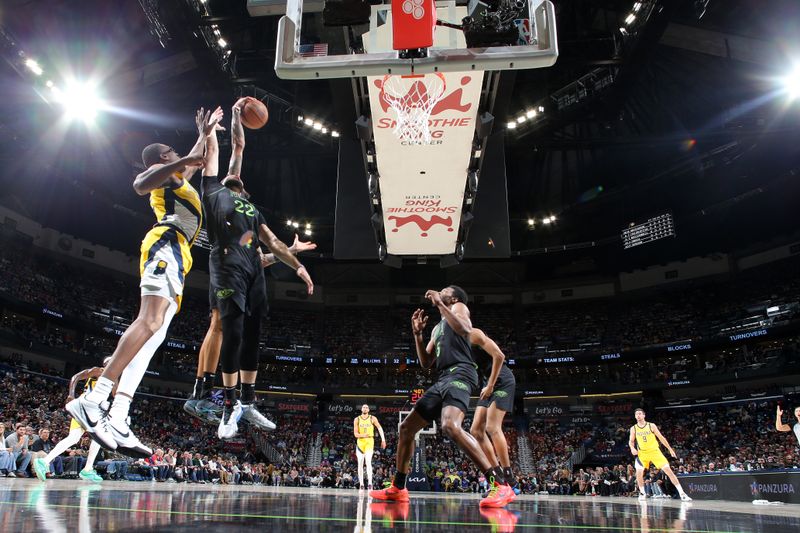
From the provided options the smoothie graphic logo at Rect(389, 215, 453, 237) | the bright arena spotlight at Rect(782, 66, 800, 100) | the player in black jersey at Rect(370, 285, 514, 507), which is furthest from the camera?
the bright arena spotlight at Rect(782, 66, 800, 100)

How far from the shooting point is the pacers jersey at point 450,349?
4.99 meters

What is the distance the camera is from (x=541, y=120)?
18.3 m

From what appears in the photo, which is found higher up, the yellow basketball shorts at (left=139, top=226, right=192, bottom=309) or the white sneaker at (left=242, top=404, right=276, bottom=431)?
the yellow basketball shorts at (left=139, top=226, right=192, bottom=309)

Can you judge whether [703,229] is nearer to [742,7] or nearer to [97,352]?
[742,7]

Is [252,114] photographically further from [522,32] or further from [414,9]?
[522,32]

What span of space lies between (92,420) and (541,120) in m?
17.6

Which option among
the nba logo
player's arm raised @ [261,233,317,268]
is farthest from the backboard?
player's arm raised @ [261,233,317,268]

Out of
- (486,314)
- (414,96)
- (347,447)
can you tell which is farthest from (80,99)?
(486,314)

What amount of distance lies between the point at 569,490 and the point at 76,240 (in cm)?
2734

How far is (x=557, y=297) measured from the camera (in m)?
34.5

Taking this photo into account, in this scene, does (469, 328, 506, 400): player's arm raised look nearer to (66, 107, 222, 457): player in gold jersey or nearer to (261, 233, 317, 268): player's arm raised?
(261, 233, 317, 268): player's arm raised

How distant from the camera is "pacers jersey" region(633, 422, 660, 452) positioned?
11.0m

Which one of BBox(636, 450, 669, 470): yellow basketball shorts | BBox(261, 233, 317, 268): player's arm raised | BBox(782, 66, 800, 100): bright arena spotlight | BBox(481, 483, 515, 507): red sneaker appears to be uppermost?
BBox(782, 66, 800, 100): bright arena spotlight

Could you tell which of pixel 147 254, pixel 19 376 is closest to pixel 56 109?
pixel 19 376
